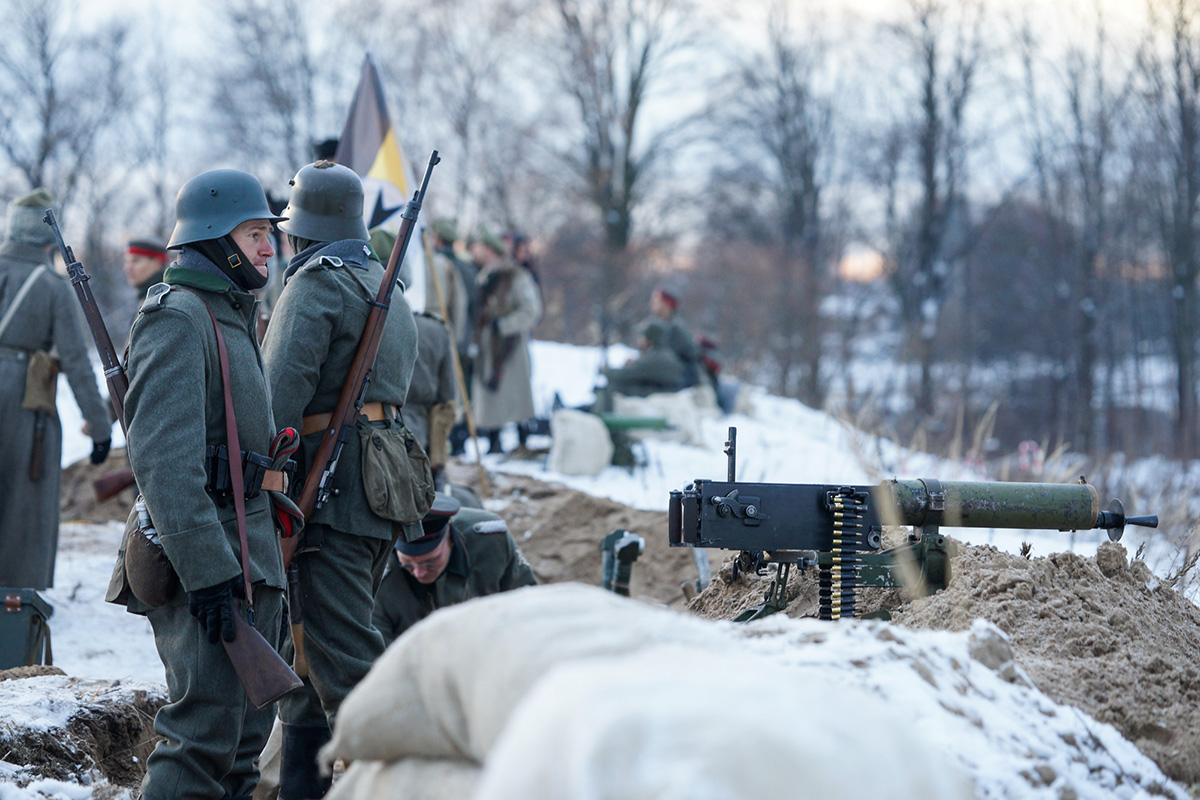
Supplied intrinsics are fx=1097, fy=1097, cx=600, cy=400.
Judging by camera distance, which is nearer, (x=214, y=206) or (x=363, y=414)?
(x=214, y=206)

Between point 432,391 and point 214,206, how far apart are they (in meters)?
2.51

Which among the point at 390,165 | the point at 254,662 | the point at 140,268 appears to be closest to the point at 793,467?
the point at 390,165

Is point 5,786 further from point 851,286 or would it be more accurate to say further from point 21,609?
point 851,286

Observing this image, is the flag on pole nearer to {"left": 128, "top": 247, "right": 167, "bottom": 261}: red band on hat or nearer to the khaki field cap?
{"left": 128, "top": 247, "right": 167, "bottom": 261}: red band on hat

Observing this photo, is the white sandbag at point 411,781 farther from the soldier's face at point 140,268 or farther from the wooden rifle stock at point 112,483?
the soldier's face at point 140,268

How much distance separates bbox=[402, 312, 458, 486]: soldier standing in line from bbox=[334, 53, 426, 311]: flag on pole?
855mm

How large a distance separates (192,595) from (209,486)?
0.98 feet

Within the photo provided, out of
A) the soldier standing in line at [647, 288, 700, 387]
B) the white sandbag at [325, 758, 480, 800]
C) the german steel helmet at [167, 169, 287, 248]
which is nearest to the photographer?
the white sandbag at [325, 758, 480, 800]

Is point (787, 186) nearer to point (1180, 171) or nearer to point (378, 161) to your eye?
point (1180, 171)

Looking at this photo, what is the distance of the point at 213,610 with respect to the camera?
2768mm

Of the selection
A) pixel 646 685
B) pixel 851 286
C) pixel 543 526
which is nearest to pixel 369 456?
pixel 646 685

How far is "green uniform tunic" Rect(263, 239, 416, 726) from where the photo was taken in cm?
338

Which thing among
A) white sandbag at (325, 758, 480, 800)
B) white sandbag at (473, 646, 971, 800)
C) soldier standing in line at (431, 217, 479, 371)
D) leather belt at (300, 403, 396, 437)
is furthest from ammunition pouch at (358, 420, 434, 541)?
soldier standing in line at (431, 217, 479, 371)

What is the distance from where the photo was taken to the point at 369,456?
11.4ft
